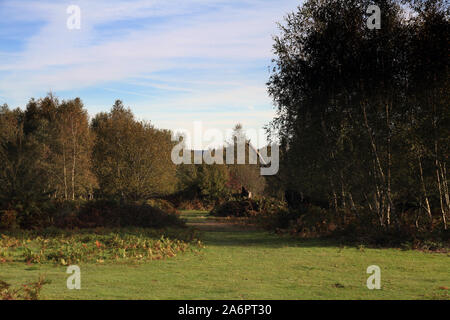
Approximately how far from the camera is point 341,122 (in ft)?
55.9

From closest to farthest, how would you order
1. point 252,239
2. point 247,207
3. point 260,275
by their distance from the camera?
1. point 260,275
2. point 252,239
3. point 247,207

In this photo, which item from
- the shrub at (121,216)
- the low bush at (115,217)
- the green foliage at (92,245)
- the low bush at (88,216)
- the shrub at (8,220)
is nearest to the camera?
the green foliage at (92,245)

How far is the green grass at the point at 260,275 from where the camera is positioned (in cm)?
806

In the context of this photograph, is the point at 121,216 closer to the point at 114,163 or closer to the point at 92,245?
the point at 92,245

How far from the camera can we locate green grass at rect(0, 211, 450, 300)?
8.06 metres

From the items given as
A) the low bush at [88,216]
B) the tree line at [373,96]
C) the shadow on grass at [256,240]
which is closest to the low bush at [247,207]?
the shadow on grass at [256,240]

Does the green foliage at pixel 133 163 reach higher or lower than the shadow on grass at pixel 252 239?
higher

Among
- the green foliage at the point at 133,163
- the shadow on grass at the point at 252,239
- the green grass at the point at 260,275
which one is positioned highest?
the green foliage at the point at 133,163

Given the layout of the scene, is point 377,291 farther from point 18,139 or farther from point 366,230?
point 18,139

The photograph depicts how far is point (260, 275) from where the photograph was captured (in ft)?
33.4

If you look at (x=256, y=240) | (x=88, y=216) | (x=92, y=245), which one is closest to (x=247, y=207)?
(x=256, y=240)

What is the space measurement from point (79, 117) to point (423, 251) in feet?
99.5

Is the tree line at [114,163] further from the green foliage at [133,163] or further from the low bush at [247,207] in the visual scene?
the low bush at [247,207]

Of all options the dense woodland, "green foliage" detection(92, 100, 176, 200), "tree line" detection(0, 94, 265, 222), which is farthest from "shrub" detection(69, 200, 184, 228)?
"green foliage" detection(92, 100, 176, 200)
